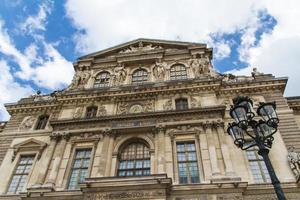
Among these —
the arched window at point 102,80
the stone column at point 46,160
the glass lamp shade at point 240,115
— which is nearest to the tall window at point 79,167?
the stone column at point 46,160

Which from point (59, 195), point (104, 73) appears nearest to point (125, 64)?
point (104, 73)

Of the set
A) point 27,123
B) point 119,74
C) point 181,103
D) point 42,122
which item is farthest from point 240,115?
point 27,123

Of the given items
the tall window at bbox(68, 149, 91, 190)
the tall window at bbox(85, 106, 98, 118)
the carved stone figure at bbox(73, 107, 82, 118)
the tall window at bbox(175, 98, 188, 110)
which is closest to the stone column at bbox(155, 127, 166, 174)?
the tall window at bbox(175, 98, 188, 110)

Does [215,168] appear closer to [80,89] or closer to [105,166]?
[105,166]

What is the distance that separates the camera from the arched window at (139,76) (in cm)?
2727

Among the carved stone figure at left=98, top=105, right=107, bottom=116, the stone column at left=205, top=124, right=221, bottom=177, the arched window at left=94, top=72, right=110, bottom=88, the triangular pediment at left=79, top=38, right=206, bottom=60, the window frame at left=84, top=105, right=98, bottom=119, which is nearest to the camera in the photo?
the stone column at left=205, top=124, right=221, bottom=177

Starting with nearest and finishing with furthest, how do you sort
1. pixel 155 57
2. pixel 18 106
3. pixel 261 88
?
pixel 261 88
pixel 18 106
pixel 155 57

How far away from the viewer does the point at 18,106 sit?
26.2 metres

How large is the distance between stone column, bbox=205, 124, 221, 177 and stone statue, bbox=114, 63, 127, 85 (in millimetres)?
10304

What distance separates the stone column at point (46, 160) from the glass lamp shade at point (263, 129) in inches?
616

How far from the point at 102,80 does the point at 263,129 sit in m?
20.3

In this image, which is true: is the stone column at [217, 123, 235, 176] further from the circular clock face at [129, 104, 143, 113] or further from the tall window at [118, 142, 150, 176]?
the circular clock face at [129, 104, 143, 113]

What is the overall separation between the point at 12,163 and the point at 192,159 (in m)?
14.2

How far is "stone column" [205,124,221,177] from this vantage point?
18.3 m
